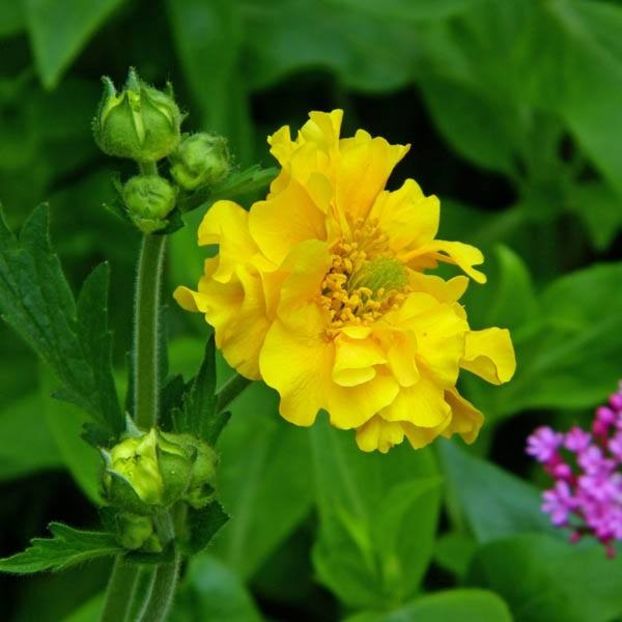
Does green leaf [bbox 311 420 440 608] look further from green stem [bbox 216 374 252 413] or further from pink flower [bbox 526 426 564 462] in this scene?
green stem [bbox 216 374 252 413]

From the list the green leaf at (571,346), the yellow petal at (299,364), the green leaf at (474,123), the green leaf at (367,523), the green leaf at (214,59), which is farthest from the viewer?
the green leaf at (474,123)

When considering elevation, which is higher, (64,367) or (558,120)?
(64,367)

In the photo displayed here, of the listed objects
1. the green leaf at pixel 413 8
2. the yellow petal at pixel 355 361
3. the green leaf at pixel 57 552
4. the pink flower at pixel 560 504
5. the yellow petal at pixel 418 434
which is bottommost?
the pink flower at pixel 560 504

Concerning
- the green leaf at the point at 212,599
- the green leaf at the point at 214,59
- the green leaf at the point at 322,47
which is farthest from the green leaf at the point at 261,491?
the green leaf at the point at 322,47

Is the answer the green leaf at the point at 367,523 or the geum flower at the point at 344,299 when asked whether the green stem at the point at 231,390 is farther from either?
the green leaf at the point at 367,523

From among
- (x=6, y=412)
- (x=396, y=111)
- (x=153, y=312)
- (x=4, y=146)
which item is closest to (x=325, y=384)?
(x=153, y=312)

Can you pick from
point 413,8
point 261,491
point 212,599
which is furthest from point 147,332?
point 413,8

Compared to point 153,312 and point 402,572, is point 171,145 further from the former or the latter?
point 402,572
